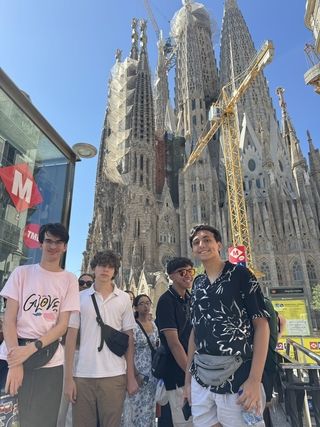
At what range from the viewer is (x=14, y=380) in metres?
2.18

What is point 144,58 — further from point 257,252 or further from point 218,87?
point 257,252

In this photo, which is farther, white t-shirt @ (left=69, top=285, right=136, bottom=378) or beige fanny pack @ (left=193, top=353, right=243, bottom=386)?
white t-shirt @ (left=69, top=285, right=136, bottom=378)

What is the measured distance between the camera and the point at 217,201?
3975cm

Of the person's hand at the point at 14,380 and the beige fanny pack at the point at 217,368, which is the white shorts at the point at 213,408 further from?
the person's hand at the point at 14,380

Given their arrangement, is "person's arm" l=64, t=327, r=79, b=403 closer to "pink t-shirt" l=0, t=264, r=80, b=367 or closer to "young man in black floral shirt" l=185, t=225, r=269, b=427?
"pink t-shirt" l=0, t=264, r=80, b=367

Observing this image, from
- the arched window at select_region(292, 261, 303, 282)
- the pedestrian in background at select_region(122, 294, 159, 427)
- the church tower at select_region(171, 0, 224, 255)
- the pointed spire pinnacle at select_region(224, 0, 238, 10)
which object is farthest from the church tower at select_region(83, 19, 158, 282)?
the pedestrian in background at select_region(122, 294, 159, 427)

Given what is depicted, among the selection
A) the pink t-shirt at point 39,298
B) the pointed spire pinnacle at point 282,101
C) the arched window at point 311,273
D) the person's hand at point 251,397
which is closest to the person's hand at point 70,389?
the pink t-shirt at point 39,298

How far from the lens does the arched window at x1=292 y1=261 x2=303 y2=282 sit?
35.6 metres

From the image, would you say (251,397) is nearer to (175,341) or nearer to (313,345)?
(175,341)

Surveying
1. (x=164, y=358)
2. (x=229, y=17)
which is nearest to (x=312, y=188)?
(x=229, y=17)

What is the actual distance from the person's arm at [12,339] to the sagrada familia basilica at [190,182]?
27521mm

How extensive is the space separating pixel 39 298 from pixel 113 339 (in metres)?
0.85

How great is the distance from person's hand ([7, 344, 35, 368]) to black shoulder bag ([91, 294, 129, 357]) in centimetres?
80

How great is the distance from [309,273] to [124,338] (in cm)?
3759
